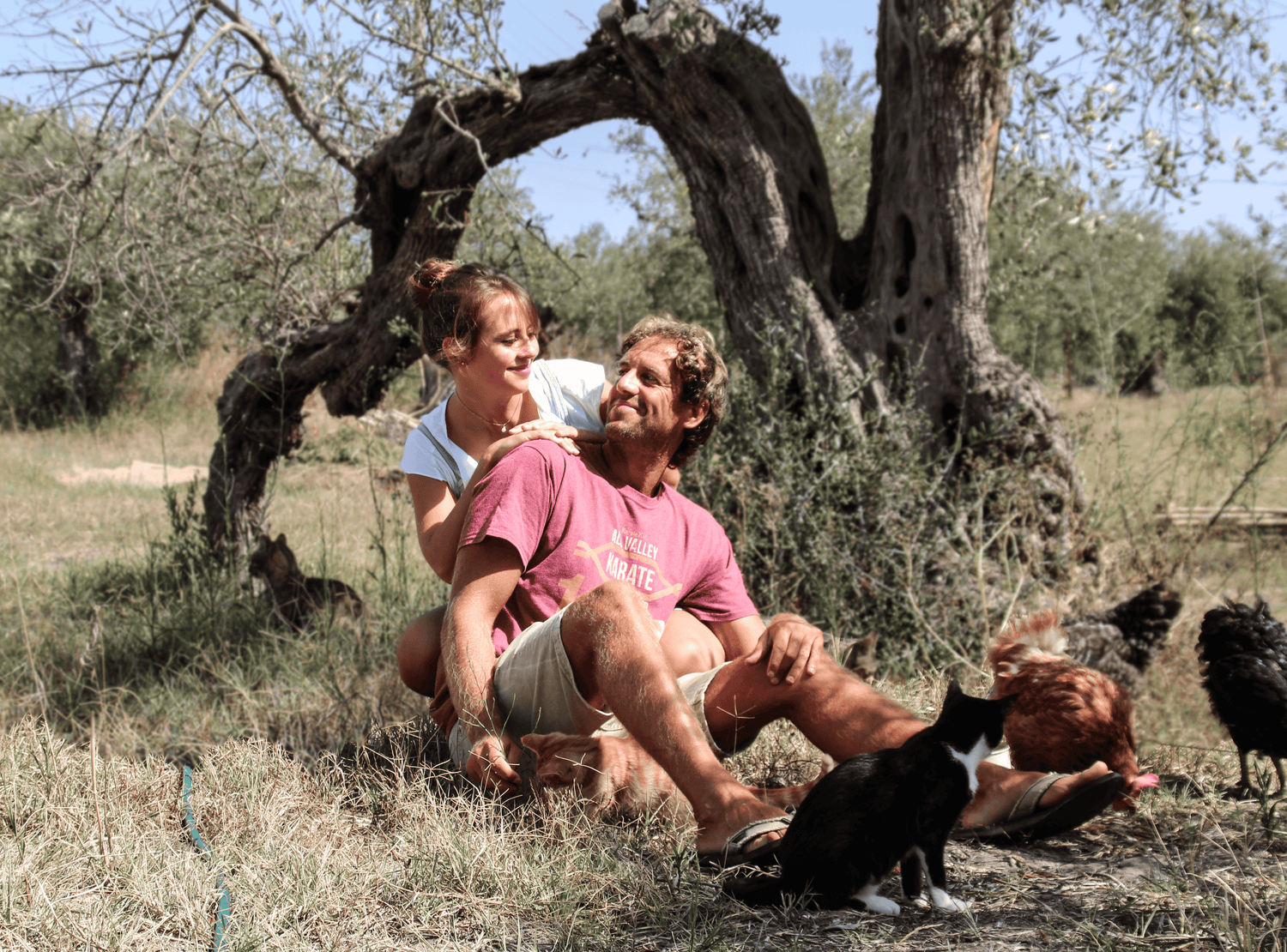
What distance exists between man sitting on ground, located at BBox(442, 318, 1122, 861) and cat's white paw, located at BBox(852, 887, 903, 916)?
213 millimetres

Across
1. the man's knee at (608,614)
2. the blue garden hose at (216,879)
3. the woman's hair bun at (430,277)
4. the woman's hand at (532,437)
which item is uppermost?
the woman's hair bun at (430,277)

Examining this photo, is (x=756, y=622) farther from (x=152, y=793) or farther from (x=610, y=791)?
(x=152, y=793)

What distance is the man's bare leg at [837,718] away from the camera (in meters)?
2.30

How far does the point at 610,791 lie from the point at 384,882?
2.03ft

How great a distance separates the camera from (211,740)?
3.58 metres

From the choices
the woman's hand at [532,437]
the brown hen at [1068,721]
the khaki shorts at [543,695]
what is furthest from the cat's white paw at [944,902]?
the woman's hand at [532,437]

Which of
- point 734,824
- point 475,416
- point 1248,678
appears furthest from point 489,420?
point 1248,678

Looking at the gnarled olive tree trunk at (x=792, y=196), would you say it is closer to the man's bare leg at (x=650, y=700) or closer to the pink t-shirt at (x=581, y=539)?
the pink t-shirt at (x=581, y=539)

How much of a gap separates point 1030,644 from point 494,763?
1.75 metres

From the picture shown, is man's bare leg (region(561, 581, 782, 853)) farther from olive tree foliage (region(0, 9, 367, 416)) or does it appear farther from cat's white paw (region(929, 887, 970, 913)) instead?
olive tree foliage (region(0, 9, 367, 416))

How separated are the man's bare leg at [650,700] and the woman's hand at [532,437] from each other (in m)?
0.55

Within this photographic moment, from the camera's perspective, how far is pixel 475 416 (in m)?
3.09

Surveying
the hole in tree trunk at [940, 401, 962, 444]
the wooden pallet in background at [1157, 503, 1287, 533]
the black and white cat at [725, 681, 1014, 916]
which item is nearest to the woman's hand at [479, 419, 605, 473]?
the black and white cat at [725, 681, 1014, 916]

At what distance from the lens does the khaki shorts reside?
2379 millimetres
